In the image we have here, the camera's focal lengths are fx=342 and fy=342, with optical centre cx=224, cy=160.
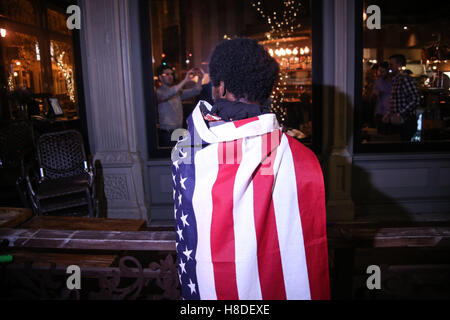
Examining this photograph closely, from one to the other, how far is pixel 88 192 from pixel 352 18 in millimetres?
3466

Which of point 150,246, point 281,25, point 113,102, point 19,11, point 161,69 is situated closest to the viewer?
point 150,246

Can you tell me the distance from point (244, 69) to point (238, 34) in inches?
171

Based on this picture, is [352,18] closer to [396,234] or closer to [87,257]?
[396,234]

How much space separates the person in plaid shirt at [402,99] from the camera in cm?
435

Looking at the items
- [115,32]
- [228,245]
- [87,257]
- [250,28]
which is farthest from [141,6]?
[228,245]

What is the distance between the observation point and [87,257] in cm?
204

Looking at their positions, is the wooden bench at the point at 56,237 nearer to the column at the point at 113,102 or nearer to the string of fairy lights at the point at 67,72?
the column at the point at 113,102

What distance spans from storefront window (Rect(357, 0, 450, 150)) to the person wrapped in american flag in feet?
10.9

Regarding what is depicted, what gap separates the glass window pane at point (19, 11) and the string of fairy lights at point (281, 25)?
4520 millimetres

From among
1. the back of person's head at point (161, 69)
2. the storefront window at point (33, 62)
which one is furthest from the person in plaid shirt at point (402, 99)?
the storefront window at point (33, 62)

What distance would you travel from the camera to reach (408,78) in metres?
4.35

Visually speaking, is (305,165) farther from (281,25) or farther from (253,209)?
(281,25)

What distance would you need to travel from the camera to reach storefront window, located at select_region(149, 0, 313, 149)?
14.1 feet

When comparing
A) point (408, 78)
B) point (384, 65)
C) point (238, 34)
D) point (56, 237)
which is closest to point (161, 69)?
point (238, 34)
